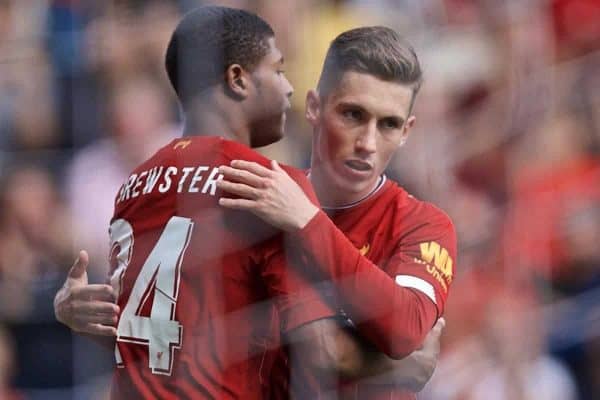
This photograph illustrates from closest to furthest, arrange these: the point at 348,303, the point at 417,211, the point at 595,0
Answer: the point at 348,303 → the point at 417,211 → the point at 595,0

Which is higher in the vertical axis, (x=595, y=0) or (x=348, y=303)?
(x=595, y=0)

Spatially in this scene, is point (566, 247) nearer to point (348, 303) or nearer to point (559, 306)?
point (559, 306)

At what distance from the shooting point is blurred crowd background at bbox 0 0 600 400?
2.48 metres

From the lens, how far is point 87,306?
5.98ft

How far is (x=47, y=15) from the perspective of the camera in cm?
268

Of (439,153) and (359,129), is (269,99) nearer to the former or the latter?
(359,129)

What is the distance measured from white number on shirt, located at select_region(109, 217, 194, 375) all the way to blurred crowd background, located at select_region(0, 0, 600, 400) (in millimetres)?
692

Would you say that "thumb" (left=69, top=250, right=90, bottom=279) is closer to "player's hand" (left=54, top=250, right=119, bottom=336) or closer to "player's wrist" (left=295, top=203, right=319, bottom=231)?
"player's hand" (left=54, top=250, right=119, bottom=336)

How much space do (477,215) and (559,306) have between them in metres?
0.32

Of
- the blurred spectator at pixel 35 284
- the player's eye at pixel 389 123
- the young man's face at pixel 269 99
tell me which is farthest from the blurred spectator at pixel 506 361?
the young man's face at pixel 269 99

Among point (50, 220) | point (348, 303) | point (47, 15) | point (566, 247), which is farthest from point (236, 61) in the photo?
point (566, 247)

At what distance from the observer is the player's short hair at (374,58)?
6.42 ft

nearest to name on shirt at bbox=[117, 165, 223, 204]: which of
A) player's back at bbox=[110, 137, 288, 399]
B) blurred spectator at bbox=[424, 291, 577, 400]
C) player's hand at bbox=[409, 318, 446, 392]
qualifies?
player's back at bbox=[110, 137, 288, 399]

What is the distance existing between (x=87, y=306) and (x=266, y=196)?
0.40 metres
